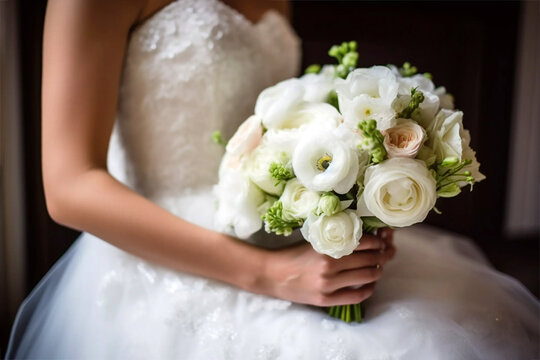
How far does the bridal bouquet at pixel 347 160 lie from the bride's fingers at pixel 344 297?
0.47 ft

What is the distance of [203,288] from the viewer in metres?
0.83

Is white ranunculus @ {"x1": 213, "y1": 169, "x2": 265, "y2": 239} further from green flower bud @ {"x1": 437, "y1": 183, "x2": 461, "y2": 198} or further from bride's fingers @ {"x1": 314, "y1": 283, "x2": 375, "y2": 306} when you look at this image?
green flower bud @ {"x1": 437, "y1": 183, "x2": 461, "y2": 198}

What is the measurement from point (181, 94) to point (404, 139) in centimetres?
48

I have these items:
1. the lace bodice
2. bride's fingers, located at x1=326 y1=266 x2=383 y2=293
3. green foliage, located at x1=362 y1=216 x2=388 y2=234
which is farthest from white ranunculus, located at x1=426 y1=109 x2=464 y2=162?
the lace bodice

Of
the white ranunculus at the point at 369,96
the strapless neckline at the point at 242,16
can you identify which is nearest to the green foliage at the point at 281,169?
the white ranunculus at the point at 369,96

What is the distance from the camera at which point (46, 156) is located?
2.64 feet

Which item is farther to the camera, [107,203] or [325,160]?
[107,203]

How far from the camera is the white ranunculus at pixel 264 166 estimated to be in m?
0.70

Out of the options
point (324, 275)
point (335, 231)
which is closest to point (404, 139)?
point (335, 231)

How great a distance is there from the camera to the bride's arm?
2.56 feet

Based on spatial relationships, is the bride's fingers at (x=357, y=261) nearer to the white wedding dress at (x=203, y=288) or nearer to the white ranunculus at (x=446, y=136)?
the white wedding dress at (x=203, y=288)

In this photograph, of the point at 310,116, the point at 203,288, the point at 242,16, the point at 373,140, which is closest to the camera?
the point at 373,140

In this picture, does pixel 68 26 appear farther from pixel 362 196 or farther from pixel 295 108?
pixel 362 196

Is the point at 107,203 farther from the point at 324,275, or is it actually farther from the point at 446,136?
the point at 446,136
